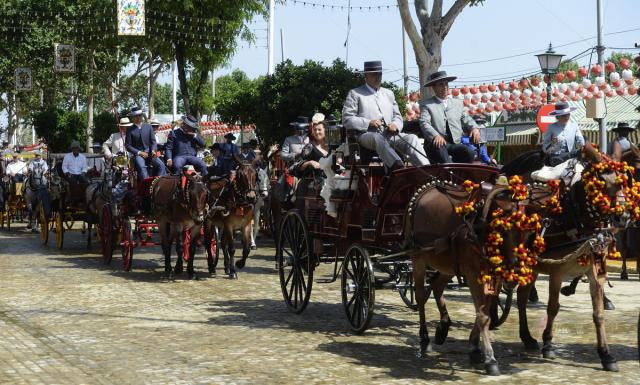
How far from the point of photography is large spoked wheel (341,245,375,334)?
9.45m

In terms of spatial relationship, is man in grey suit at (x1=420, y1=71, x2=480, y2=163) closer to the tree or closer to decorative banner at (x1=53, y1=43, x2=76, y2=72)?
the tree

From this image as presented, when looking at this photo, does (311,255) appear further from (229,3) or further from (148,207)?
(229,3)

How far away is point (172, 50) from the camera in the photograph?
33406 mm

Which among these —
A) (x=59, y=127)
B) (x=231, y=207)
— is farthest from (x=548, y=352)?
(x=59, y=127)

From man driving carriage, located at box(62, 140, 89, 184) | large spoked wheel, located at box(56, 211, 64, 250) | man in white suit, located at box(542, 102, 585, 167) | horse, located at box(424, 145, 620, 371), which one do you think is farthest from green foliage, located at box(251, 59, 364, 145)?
horse, located at box(424, 145, 620, 371)

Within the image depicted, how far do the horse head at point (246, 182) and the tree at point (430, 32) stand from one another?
196 inches

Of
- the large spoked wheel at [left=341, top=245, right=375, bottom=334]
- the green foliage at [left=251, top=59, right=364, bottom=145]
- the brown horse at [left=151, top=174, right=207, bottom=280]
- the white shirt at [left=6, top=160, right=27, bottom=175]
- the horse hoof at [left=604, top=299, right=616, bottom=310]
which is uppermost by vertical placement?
the green foliage at [left=251, top=59, right=364, bottom=145]

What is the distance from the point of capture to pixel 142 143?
1698 centimetres

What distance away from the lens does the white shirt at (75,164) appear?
70.1ft

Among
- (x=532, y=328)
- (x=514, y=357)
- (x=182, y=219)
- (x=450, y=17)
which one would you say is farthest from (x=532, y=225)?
(x=450, y=17)

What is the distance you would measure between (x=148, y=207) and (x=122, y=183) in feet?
3.21

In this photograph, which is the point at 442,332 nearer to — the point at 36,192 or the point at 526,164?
the point at 526,164

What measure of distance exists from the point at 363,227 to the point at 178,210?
5.83 meters

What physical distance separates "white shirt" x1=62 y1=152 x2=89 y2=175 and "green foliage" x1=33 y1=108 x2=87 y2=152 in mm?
32219
